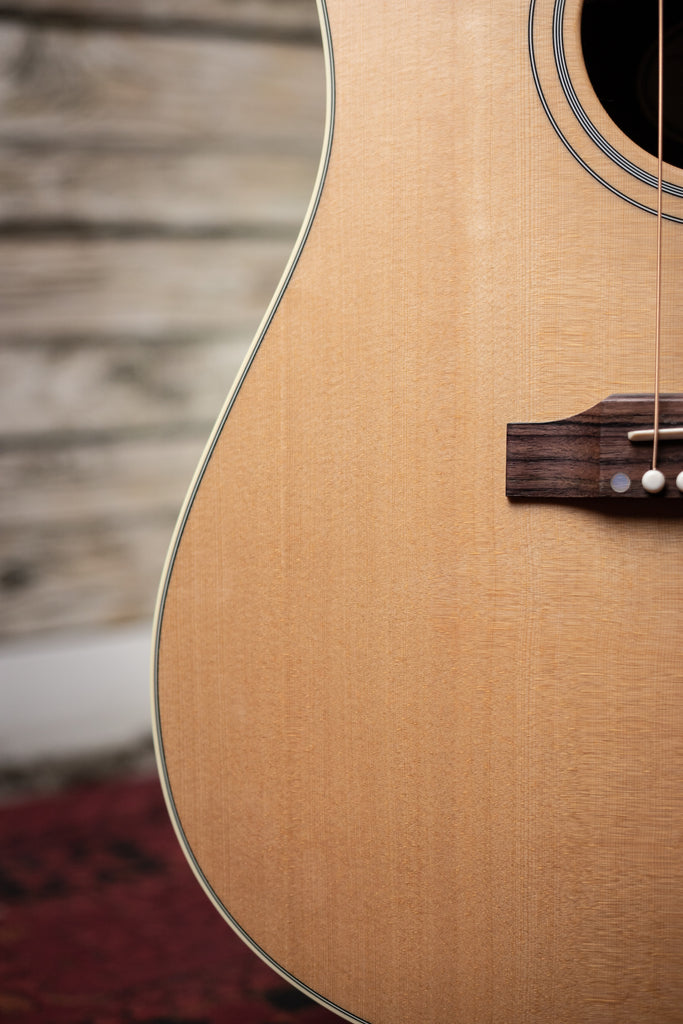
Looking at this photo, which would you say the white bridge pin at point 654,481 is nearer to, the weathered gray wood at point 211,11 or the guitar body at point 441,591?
the guitar body at point 441,591

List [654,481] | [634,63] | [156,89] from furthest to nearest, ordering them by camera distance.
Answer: [156,89], [634,63], [654,481]

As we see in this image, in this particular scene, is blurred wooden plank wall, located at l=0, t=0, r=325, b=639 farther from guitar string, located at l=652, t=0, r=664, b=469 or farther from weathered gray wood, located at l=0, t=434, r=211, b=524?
guitar string, located at l=652, t=0, r=664, b=469

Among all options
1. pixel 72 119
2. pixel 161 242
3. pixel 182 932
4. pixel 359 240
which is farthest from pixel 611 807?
pixel 72 119

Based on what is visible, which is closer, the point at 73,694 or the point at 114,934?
the point at 114,934

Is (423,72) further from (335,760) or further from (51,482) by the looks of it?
(51,482)

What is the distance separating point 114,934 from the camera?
2.99 ft

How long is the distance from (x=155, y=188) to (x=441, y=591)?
965mm

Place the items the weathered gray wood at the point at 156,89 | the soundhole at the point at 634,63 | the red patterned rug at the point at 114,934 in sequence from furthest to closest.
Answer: the weathered gray wood at the point at 156,89 < the red patterned rug at the point at 114,934 < the soundhole at the point at 634,63

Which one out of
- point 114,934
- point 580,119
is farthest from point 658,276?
point 114,934

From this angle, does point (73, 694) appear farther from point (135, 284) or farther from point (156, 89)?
point (156, 89)

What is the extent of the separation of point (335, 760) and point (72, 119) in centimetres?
A: 106

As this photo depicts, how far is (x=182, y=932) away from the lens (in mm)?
915

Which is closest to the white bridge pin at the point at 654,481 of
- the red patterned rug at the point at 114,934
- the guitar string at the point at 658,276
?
the guitar string at the point at 658,276

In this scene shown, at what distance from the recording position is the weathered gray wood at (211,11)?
1160 mm
